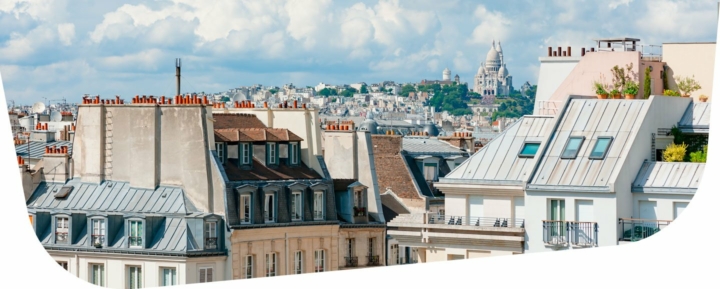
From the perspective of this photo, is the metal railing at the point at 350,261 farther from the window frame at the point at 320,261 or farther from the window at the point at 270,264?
the window at the point at 270,264

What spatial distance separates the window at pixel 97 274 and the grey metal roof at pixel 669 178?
7.19 meters

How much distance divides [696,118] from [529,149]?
232cm

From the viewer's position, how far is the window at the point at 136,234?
24016 mm

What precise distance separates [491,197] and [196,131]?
4.71m

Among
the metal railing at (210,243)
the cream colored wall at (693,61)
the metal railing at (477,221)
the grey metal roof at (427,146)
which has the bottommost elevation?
the metal railing at (210,243)

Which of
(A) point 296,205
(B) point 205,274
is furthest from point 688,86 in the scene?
(B) point 205,274

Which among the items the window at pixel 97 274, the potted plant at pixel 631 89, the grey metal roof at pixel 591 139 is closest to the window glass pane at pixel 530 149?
the grey metal roof at pixel 591 139

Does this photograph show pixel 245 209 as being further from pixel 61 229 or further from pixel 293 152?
pixel 61 229

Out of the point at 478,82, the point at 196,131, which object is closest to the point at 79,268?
the point at 196,131

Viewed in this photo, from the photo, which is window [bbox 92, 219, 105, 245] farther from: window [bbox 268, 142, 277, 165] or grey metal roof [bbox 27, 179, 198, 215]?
window [bbox 268, 142, 277, 165]

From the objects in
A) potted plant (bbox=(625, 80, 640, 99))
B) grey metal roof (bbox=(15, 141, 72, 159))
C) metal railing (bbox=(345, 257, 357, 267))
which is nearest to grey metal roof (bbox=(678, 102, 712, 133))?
potted plant (bbox=(625, 80, 640, 99))

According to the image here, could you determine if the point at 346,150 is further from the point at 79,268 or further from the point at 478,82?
the point at 478,82

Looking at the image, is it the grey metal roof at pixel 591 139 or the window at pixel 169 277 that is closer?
the grey metal roof at pixel 591 139

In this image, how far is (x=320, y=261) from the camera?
1041 inches
